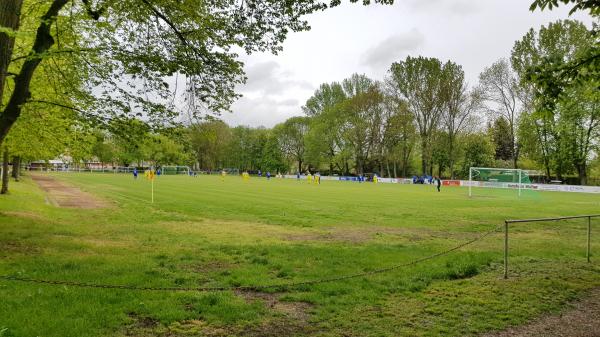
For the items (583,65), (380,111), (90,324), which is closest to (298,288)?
(90,324)

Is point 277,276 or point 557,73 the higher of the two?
point 557,73

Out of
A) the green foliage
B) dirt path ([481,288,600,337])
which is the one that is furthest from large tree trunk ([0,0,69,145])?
the green foliage

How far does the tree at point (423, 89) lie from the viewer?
66.2 meters

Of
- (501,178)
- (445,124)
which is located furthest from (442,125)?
(501,178)

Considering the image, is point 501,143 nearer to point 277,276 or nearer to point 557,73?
point 557,73

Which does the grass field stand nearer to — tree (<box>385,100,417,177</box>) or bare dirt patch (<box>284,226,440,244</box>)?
bare dirt patch (<box>284,226,440,244</box>)

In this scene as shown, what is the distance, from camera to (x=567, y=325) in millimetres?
6473

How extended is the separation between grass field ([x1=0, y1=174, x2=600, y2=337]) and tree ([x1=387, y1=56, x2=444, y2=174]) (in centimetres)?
5231

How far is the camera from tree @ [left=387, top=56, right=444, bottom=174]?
6625cm

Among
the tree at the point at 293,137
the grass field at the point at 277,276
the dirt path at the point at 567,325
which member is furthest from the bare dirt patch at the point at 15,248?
the tree at the point at 293,137

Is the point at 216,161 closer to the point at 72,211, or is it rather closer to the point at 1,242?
the point at 72,211

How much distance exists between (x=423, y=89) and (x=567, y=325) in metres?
64.5

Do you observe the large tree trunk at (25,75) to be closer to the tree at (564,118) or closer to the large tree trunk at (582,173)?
the tree at (564,118)

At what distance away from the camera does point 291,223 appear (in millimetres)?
17922
